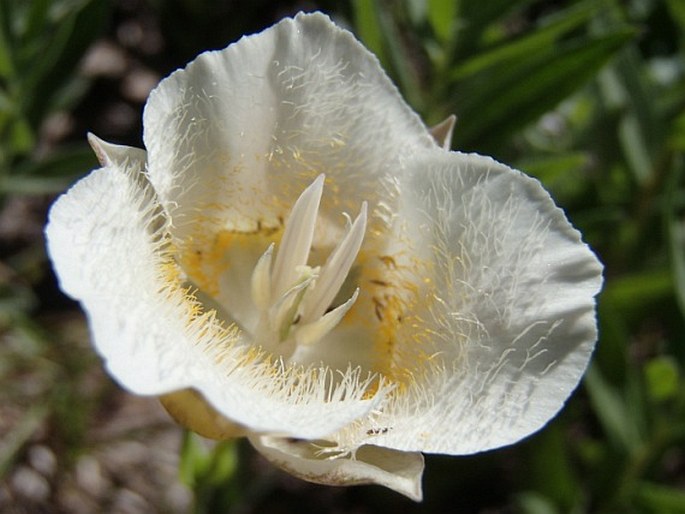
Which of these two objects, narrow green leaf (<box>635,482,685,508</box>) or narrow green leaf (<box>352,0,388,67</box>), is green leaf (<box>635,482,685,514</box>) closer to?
narrow green leaf (<box>635,482,685,508</box>)

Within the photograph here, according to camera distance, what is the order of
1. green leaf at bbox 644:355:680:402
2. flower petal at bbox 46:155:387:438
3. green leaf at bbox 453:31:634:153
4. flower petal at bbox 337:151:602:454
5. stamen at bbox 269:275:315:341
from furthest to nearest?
green leaf at bbox 644:355:680:402 < green leaf at bbox 453:31:634:153 < stamen at bbox 269:275:315:341 < flower petal at bbox 337:151:602:454 < flower petal at bbox 46:155:387:438

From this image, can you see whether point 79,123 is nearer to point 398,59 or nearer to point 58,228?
point 398,59

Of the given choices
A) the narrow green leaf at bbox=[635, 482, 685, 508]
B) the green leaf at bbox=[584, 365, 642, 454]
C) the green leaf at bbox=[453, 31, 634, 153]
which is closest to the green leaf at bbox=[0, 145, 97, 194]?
the green leaf at bbox=[453, 31, 634, 153]

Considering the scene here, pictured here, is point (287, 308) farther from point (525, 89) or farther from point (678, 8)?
point (678, 8)

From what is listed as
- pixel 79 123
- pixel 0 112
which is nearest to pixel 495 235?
pixel 0 112

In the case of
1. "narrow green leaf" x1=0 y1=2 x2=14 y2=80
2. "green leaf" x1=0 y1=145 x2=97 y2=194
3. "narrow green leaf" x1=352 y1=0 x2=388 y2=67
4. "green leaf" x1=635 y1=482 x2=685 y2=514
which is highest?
"narrow green leaf" x1=0 y1=2 x2=14 y2=80
